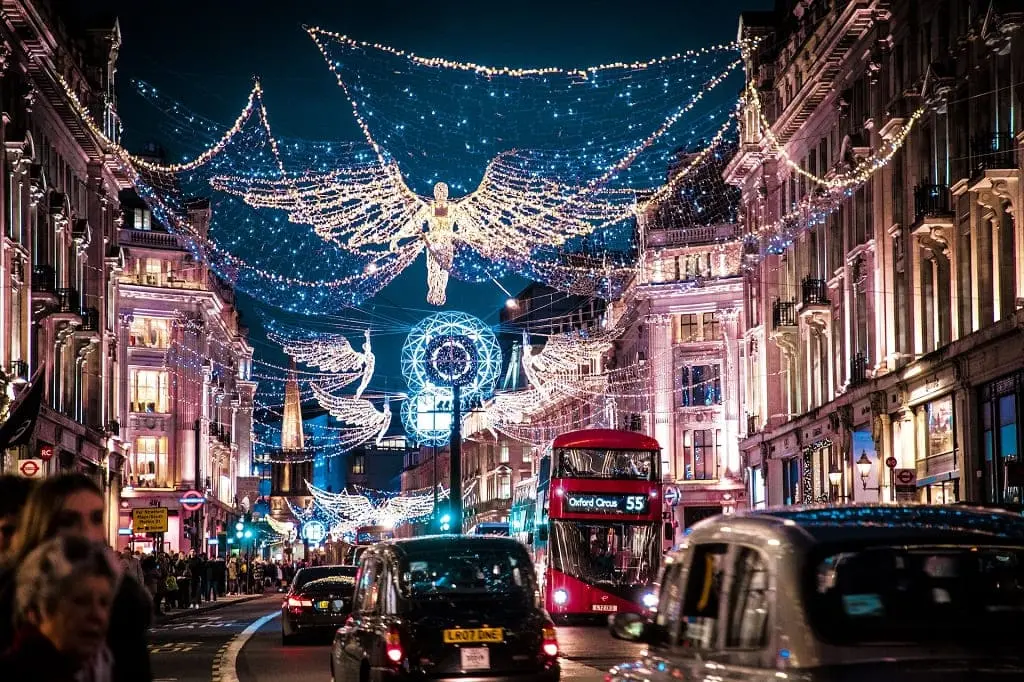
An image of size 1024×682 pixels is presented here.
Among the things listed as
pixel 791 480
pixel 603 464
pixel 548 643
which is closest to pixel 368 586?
pixel 548 643

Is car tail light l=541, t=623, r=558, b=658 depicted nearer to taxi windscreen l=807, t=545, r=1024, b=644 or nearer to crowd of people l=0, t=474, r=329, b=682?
taxi windscreen l=807, t=545, r=1024, b=644

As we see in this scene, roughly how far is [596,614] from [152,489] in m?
46.4

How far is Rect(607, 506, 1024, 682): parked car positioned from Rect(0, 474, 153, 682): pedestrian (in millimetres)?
2523

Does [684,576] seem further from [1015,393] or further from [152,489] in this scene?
[152,489]

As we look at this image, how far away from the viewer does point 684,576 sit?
7965mm

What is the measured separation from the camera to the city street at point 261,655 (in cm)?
2036

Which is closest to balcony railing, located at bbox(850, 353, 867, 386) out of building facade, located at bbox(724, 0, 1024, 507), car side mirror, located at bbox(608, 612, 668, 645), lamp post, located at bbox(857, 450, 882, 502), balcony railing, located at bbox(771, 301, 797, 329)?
building facade, located at bbox(724, 0, 1024, 507)

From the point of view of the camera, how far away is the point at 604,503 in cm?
3403

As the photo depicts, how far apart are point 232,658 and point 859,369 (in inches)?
1026

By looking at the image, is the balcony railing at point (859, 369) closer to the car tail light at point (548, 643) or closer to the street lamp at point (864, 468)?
the street lamp at point (864, 468)

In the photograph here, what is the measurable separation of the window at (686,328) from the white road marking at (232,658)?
48.6 meters

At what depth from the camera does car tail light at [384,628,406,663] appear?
13.7m

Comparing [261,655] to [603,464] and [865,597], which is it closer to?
[603,464]

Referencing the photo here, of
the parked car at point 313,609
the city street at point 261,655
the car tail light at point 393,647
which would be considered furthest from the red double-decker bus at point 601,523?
the car tail light at point 393,647
